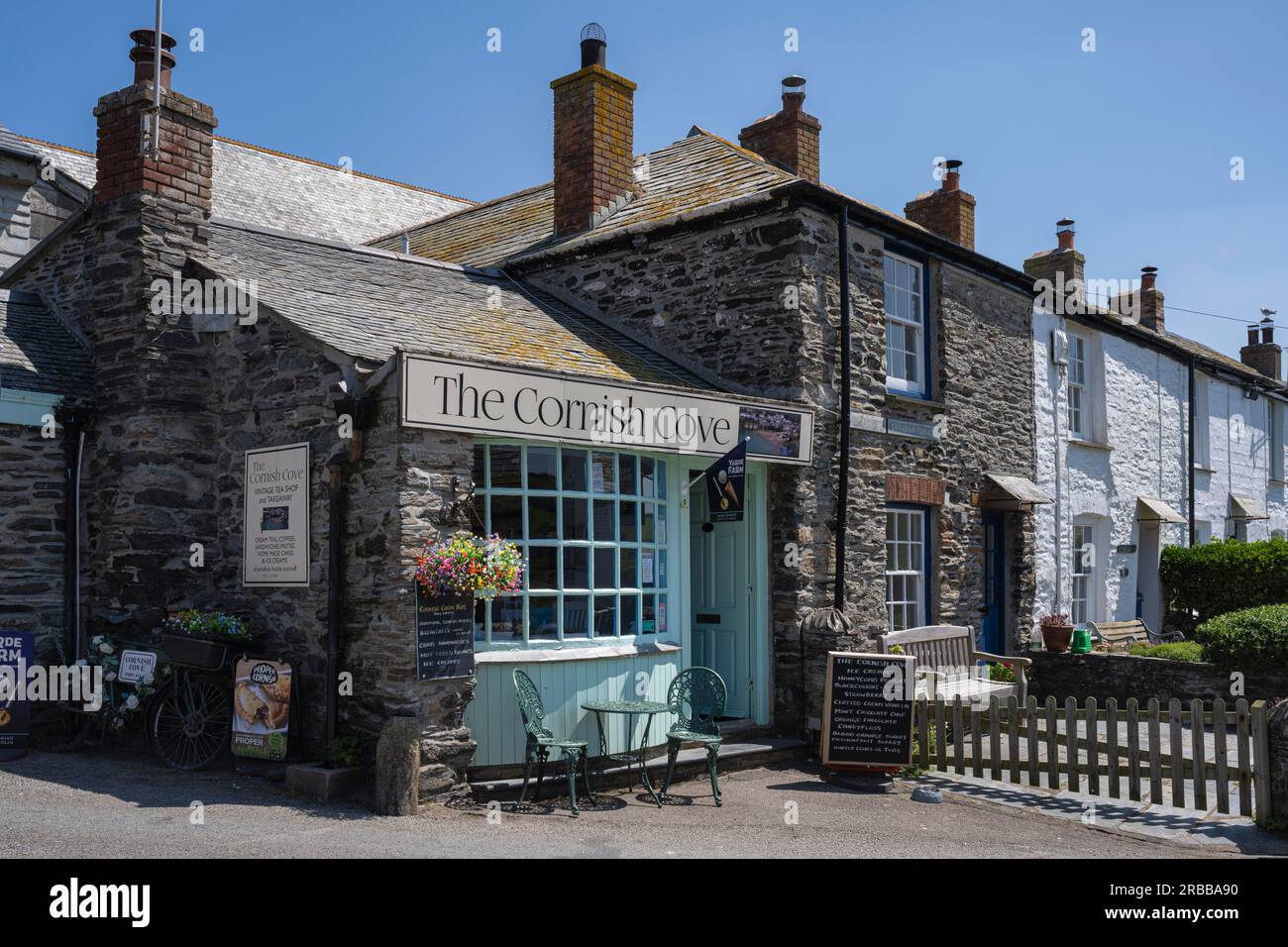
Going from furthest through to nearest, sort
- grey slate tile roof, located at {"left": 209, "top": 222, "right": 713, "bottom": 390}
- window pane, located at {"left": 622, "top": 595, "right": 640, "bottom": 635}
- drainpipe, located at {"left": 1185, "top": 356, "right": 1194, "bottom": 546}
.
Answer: drainpipe, located at {"left": 1185, "top": 356, "right": 1194, "bottom": 546} → window pane, located at {"left": 622, "top": 595, "right": 640, "bottom": 635} → grey slate tile roof, located at {"left": 209, "top": 222, "right": 713, "bottom": 390}

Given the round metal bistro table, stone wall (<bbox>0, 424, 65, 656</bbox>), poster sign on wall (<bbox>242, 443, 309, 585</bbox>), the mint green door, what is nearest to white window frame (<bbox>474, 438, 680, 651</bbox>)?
the round metal bistro table

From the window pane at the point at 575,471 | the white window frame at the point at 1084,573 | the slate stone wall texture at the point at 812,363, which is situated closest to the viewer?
the window pane at the point at 575,471

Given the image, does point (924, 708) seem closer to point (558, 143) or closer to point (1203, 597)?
point (558, 143)

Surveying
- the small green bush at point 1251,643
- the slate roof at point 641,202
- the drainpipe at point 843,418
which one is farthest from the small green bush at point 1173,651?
the slate roof at point 641,202

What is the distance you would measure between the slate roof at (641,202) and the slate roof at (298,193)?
2385mm

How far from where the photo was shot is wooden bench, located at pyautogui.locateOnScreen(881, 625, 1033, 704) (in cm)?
1186

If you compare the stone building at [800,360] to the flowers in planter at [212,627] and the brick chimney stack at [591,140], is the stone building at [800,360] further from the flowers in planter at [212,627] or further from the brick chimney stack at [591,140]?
the flowers in planter at [212,627]

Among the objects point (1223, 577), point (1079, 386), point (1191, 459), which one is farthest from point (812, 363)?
point (1191, 459)

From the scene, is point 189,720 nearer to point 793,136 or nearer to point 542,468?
point 542,468

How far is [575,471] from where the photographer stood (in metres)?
9.47

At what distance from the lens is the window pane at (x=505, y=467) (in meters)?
8.96

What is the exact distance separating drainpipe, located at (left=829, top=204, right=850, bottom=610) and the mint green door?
1.04 m

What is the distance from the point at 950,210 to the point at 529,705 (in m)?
11.0

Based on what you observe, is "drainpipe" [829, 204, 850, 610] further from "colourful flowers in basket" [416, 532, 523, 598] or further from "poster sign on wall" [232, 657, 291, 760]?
"poster sign on wall" [232, 657, 291, 760]
